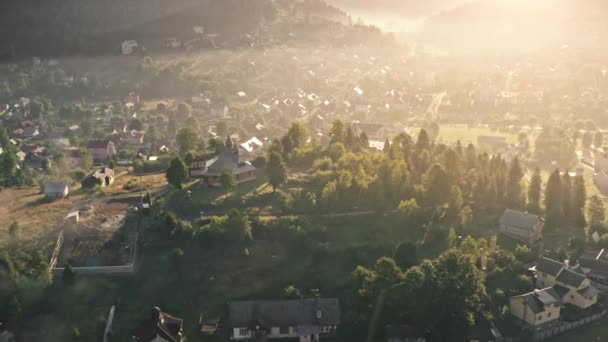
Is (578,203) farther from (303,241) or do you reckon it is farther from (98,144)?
(98,144)

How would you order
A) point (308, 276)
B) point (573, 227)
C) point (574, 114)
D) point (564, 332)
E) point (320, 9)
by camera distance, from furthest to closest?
1. point (320, 9)
2. point (574, 114)
3. point (573, 227)
4. point (308, 276)
5. point (564, 332)

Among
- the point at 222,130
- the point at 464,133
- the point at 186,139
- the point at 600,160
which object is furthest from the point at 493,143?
the point at 186,139

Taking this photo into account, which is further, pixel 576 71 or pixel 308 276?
pixel 576 71

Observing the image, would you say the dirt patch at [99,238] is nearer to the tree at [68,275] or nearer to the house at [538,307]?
the tree at [68,275]

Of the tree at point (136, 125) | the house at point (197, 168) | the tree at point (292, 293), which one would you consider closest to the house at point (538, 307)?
the tree at point (292, 293)

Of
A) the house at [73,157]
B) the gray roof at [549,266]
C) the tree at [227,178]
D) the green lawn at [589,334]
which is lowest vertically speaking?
the green lawn at [589,334]

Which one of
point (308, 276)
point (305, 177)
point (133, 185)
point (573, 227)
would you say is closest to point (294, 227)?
point (308, 276)

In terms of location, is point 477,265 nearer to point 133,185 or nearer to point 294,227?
point 294,227
